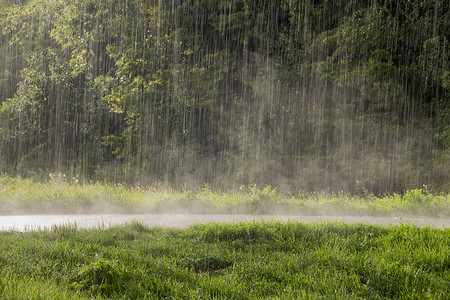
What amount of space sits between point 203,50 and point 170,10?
6.48 ft

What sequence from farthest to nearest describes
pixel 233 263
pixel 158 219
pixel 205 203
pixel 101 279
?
pixel 205 203 < pixel 158 219 < pixel 233 263 < pixel 101 279

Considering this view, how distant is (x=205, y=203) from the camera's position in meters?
10.4

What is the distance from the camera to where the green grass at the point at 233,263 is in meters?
3.92

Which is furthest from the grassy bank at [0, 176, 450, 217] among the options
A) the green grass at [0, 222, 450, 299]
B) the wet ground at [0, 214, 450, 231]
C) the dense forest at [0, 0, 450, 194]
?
the green grass at [0, 222, 450, 299]

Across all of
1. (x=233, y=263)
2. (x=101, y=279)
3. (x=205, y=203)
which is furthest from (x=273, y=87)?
(x=101, y=279)

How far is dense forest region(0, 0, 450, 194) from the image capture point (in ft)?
41.8

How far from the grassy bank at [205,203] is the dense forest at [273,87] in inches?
121

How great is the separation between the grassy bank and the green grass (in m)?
3.62

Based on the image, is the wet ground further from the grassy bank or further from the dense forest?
the dense forest

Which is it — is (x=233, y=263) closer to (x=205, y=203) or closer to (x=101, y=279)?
(x=101, y=279)

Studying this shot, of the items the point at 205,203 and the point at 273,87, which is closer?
the point at 205,203

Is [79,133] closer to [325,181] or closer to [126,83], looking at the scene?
[126,83]

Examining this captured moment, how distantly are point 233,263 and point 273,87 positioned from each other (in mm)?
10124

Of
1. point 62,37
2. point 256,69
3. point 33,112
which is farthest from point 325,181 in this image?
point 33,112
